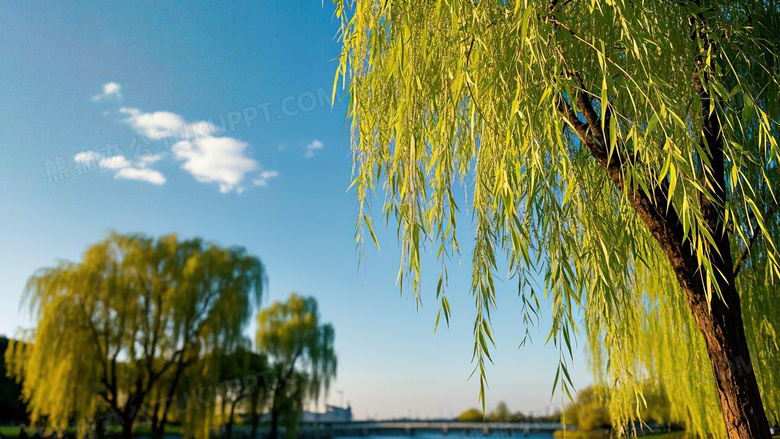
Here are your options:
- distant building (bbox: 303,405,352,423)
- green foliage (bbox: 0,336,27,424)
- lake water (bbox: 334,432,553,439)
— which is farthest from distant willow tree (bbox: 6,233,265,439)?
lake water (bbox: 334,432,553,439)

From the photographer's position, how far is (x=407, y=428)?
20766 millimetres

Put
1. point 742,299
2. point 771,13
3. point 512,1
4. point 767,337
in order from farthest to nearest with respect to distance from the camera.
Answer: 1. point 767,337
2. point 742,299
3. point 771,13
4. point 512,1

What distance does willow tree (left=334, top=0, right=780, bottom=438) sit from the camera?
1.51 m

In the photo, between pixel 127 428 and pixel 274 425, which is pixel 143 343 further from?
pixel 274 425

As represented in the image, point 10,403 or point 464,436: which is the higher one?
point 10,403

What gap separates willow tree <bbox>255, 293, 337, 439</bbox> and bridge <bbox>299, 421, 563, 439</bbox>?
4.42 meters

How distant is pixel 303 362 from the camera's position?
1148 cm

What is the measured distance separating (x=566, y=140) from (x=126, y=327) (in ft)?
29.0

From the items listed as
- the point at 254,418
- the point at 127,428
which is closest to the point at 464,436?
the point at 254,418

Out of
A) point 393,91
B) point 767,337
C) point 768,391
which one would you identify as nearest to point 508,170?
point 393,91

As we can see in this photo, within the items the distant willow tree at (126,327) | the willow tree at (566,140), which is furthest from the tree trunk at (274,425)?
the willow tree at (566,140)

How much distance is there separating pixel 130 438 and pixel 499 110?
988 cm

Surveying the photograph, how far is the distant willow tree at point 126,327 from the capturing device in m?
8.20

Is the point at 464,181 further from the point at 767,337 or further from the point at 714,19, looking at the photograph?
the point at 767,337
